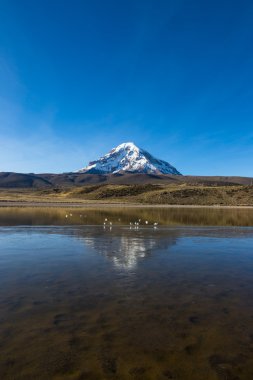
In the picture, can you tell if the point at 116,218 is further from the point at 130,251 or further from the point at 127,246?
the point at 130,251

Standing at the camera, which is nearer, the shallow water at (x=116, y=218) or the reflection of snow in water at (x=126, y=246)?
the reflection of snow in water at (x=126, y=246)

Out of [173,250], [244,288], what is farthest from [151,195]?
[244,288]

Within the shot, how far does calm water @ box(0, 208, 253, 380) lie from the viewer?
7098mm

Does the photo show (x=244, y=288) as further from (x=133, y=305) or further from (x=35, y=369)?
(x=35, y=369)

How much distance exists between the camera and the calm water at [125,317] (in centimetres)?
710

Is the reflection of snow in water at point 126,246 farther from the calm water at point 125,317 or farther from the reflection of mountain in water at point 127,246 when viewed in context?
the calm water at point 125,317

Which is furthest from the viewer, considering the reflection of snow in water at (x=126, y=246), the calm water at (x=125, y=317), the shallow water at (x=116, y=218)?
the shallow water at (x=116, y=218)

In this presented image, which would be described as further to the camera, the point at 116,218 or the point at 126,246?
the point at 116,218

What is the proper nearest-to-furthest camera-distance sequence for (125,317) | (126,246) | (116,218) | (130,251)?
(125,317)
(130,251)
(126,246)
(116,218)

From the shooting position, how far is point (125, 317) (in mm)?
9812

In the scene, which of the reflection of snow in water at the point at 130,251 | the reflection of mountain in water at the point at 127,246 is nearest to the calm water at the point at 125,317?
the reflection of snow in water at the point at 130,251

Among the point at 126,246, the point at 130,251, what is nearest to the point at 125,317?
the point at 130,251

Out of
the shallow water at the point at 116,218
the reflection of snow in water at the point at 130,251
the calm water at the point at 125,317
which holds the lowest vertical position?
the calm water at the point at 125,317

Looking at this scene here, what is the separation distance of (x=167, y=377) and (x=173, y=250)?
50.9 feet
